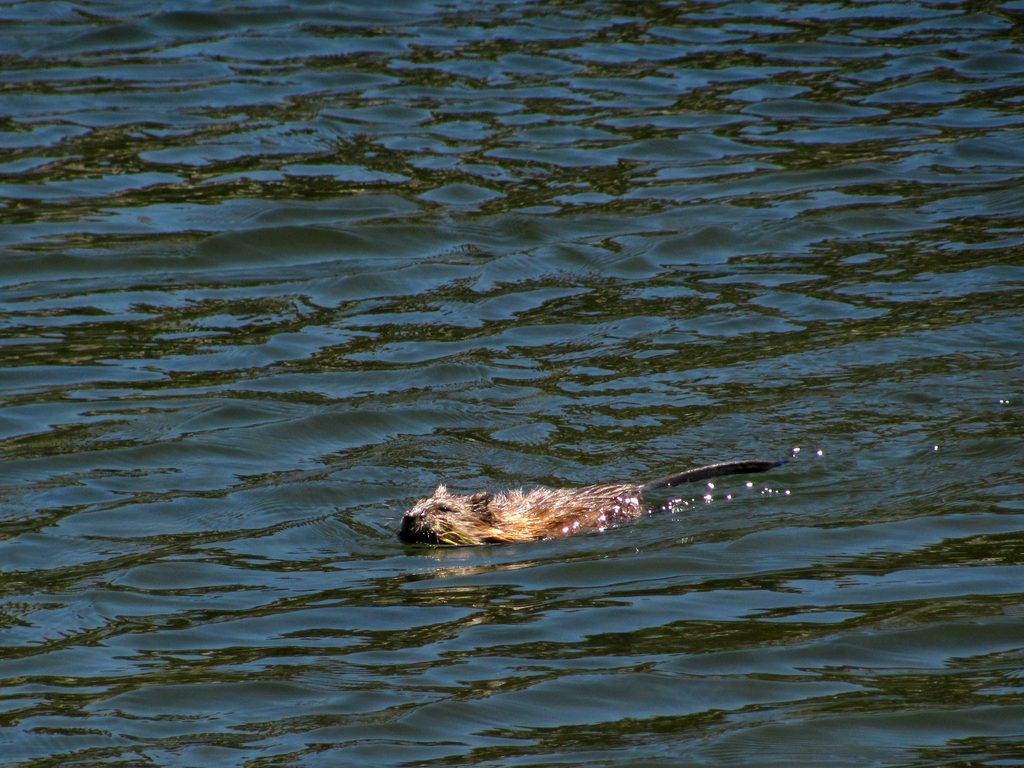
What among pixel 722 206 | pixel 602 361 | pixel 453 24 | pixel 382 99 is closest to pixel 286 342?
pixel 602 361

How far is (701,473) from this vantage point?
861 centimetres

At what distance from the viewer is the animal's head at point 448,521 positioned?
808cm

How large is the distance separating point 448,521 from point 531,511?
19.4 inches

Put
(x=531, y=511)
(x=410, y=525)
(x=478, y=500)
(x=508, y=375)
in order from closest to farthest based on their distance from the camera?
→ (x=410, y=525), (x=478, y=500), (x=531, y=511), (x=508, y=375)

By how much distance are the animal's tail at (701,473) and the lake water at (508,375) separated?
0.42 feet

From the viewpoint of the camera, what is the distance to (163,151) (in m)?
14.8

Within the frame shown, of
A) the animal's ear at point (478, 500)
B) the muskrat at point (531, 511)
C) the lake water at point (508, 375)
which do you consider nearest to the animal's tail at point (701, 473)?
the muskrat at point (531, 511)

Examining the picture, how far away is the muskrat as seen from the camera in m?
8.11

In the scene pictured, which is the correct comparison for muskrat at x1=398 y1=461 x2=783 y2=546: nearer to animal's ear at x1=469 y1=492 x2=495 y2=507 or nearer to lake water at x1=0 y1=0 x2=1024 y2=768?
animal's ear at x1=469 y1=492 x2=495 y2=507

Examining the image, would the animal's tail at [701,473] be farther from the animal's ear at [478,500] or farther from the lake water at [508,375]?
the animal's ear at [478,500]

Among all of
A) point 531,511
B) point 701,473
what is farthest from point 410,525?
point 701,473

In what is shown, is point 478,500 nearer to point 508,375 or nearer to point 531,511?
point 531,511

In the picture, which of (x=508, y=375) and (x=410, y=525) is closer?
(x=410, y=525)

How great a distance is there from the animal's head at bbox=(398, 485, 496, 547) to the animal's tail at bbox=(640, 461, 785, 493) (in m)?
0.86
